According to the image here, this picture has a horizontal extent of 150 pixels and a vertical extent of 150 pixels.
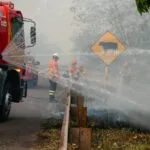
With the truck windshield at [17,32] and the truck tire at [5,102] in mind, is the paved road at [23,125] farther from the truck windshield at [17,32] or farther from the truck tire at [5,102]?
the truck windshield at [17,32]

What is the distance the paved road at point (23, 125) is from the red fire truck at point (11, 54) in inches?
21.0

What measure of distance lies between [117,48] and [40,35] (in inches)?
1108

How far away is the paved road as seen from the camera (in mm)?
10443

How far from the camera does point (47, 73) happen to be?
1994cm

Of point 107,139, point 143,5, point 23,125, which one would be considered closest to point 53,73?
point 23,125

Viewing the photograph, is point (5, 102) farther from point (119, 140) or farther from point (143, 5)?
point (143, 5)

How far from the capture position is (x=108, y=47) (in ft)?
60.9

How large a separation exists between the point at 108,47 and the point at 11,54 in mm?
5627

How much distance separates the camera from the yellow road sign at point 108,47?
18.3 meters

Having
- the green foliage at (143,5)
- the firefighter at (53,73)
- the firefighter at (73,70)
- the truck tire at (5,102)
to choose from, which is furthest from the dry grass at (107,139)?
the firefighter at (73,70)

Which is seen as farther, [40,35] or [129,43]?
[40,35]

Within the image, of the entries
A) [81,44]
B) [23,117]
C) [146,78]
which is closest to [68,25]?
[81,44]

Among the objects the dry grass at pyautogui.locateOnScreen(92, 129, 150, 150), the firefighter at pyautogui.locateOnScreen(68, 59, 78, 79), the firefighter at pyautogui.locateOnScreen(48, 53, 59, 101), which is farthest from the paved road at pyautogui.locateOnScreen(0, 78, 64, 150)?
the firefighter at pyautogui.locateOnScreen(68, 59, 78, 79)

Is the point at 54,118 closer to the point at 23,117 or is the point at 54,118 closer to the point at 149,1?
the point at 23,117
